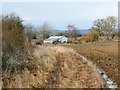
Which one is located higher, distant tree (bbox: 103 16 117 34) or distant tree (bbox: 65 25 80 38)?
distant tree (bbox: 103 16 117 34)

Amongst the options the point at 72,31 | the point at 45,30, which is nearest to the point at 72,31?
the point at 72,31

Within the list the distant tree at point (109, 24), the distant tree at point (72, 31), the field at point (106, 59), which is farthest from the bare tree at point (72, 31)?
the field at point (106, 59)

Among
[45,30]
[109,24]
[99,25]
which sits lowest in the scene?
[45,30]

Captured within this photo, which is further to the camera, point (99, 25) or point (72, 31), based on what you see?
point (72, 31)

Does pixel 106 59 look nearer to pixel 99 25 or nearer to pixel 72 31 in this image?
pixel 99 25

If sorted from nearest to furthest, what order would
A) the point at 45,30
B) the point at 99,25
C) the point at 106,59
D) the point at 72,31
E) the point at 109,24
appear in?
the point at 106,59, the point at 109,24, the point at 45,30, the point at 99,25, the point at 72,31

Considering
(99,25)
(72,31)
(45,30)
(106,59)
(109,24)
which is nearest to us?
(106,59)

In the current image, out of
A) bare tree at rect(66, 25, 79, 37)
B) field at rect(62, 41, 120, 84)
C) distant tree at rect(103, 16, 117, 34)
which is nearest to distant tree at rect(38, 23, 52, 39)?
Result: bare tree at rect(66, 25, 79, 37)

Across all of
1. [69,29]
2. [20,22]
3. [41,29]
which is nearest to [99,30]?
[69,29]

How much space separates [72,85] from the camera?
11.7 feet

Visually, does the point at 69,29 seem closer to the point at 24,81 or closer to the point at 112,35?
the point at 112,35

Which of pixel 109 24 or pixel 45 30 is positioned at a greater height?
pixel 109 24

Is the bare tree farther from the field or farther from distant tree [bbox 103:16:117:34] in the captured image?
the field

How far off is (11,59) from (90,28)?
2961 centimetres
